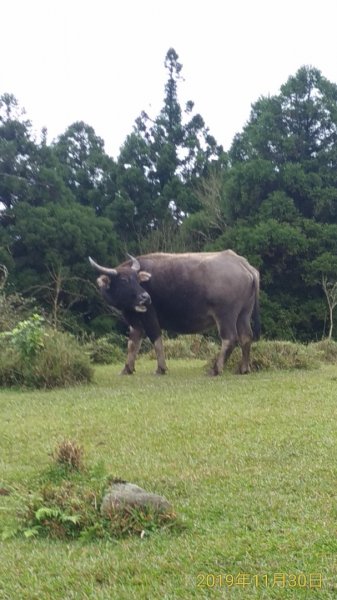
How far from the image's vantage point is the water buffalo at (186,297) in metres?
11.5

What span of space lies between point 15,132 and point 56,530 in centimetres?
2341

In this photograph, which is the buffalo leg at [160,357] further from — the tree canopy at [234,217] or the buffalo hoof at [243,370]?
the tree canopy at [234,217]

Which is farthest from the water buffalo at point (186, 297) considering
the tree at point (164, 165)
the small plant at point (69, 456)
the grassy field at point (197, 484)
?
the tree at point (164, 165)

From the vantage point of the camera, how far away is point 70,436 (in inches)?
255

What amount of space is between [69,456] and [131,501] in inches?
40.5

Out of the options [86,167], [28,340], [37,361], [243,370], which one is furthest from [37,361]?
[86,167]

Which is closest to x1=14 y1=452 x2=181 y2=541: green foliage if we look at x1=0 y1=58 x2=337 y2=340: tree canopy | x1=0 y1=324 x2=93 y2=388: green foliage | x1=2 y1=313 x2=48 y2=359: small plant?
x1=0 y1=324 x2=93 y2=388: green foliage

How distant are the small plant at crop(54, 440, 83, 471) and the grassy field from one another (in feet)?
0.59

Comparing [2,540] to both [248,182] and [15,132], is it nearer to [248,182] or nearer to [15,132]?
[248,182]

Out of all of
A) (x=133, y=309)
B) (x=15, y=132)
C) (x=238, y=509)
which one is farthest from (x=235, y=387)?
(x=15, y=132)

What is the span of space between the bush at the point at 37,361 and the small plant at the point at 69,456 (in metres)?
5.19

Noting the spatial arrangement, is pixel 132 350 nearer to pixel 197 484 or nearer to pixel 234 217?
pixel 197 484

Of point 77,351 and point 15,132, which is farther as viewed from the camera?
point 15,132

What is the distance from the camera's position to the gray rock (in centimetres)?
395
